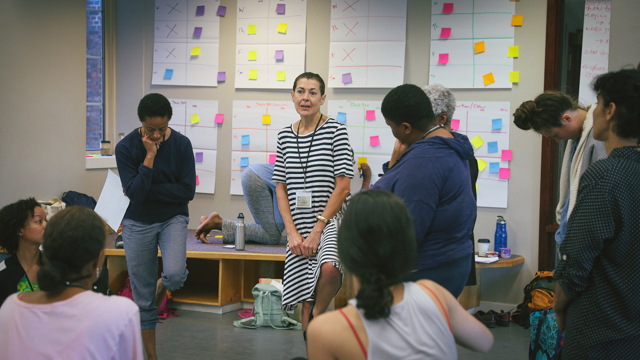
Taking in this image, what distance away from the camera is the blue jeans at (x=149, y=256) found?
284 cm

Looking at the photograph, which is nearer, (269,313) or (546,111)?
(546,111)

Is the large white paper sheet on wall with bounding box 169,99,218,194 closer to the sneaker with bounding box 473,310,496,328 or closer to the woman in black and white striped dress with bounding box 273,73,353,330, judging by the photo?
the woman in black and white striped dress with bounding box 273,73,353,330

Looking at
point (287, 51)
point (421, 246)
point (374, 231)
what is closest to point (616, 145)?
point (421, 246)

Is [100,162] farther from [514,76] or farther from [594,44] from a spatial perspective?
[594,44]

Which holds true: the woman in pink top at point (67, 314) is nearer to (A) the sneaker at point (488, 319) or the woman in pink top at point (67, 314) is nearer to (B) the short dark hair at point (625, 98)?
(B) the short dark hair at point (625, 98)

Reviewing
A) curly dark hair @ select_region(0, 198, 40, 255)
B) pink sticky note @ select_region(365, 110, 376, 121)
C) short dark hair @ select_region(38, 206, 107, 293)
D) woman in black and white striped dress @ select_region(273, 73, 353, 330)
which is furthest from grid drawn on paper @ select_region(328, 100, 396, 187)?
short dark hair @ select_region(38, 206, 107, 293)

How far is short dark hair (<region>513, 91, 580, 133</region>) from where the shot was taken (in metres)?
2.45

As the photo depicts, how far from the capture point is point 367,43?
4633 mm

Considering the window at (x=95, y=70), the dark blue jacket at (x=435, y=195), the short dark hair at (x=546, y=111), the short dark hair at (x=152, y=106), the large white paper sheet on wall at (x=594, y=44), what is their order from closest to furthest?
the dark blue jacket at (x=435, y=195) < the short dark hair at (x=546, y=111) < the short dark hair at (x=152, y=106) < the large white paper sheet on wall at (x=594, y=44) < the window at (x=95, y=70)

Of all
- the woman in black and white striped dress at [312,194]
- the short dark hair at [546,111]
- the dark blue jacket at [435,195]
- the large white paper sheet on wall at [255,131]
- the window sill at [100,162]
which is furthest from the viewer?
the large white paper sheet on wall at [255,131]

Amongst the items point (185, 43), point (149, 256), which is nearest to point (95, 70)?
point (185, 43)

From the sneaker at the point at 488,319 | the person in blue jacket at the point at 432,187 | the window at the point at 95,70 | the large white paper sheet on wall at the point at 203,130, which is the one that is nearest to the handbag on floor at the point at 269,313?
the sneaker at the point at 488,319

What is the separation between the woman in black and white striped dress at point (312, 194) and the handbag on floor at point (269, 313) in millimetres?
1055

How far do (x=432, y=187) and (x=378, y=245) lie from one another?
0.62 meters
